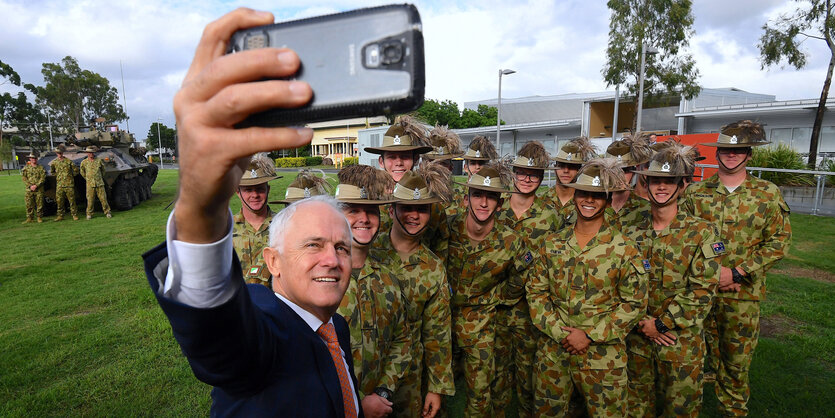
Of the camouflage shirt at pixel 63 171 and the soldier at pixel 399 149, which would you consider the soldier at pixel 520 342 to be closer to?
the soldier at pixel 399 149

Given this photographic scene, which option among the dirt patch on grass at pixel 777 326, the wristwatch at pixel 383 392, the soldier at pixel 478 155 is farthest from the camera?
the soldier at pixel 478 155

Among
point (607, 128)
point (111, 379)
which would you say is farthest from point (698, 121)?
point (111, 379)

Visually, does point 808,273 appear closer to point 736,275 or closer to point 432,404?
point 736,275

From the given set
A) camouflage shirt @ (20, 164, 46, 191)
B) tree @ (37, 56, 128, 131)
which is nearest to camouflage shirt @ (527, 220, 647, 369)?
camouflage shirt @ (20, 164, 46, 191)

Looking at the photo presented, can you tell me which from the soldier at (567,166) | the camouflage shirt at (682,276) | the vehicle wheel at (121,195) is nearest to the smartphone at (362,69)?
the camouflage shirt at (682,276)

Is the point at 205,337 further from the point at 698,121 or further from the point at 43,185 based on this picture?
the point at 698,121

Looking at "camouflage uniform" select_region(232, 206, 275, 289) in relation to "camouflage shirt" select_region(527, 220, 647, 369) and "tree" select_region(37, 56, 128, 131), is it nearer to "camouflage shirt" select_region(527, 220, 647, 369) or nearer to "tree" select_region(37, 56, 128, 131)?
"camouflage shirt" select_region(527, 220, 647, 369)

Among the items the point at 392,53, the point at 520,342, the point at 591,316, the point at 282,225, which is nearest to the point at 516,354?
the point at 520,342

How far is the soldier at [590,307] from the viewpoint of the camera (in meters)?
3.04

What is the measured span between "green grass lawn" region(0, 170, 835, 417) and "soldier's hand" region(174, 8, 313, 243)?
3.65 m

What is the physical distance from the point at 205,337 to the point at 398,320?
6.42ft

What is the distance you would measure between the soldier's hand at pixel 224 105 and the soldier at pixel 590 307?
2816 mm

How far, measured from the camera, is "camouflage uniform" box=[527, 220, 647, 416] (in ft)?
9.93

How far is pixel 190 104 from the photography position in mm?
704
